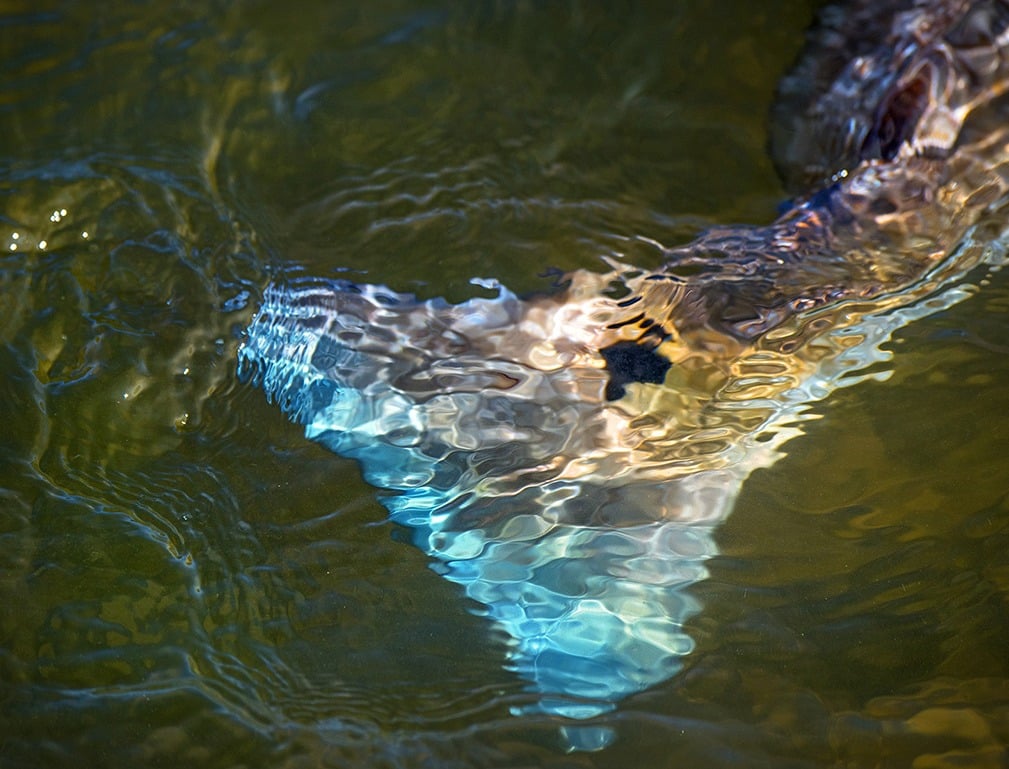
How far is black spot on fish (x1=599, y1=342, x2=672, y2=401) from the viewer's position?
2.46 m

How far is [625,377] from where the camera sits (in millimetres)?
2473

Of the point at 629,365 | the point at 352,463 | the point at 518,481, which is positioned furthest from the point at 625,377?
the point at 352,463

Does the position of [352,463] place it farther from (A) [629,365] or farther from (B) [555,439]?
(A) [629,365]

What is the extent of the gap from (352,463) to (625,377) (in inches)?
30.7

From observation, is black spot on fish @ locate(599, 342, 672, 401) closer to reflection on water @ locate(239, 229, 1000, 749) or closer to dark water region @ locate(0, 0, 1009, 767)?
reflection on water @ locate(239, 229, 1000, 749)

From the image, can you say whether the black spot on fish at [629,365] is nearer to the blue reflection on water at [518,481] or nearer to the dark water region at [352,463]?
the blue reflection on water at [518,481]

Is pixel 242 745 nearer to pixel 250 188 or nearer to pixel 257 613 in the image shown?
pixel 257 613

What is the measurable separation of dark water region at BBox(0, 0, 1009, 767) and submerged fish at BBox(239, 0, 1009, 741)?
3.3 inches

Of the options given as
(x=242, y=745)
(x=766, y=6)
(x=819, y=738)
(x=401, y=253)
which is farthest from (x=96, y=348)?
(x=766, y=6)

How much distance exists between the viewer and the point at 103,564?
7.66ft

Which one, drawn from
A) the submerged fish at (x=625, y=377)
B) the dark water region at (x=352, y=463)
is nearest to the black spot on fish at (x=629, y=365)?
the submerged fish at (x=625, y=377)

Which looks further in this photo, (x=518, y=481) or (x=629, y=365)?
(x=629, y=365)

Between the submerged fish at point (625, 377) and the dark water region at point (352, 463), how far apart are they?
0.28ft

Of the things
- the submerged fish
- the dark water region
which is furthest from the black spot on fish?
the dark water region
